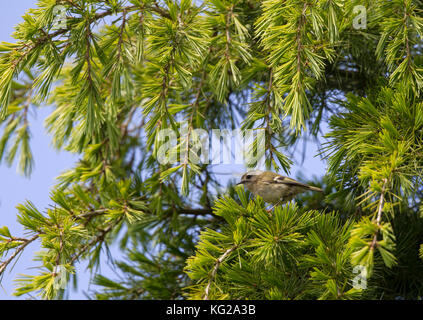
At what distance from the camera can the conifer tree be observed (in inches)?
73.1

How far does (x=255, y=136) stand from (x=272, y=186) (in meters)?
0.79

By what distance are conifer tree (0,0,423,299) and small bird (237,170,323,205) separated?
0.59 feet

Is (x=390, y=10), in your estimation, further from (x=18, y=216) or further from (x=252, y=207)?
(x=18, y=216)

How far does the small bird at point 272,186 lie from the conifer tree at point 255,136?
18 centimetres

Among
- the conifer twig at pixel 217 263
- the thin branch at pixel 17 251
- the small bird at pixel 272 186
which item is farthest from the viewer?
the small bird at pixel 272 186

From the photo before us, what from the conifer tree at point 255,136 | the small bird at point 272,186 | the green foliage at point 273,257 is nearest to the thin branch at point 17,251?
the conifer tree at point 255,136

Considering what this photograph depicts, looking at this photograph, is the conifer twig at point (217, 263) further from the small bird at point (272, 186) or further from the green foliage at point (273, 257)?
the small bird at point (272, 186)

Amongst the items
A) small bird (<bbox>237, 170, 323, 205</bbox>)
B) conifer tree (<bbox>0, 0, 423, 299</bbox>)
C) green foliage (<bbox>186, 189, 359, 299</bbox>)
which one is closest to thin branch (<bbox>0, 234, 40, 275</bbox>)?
conifer tree (<bbox>0, 0, 423, 299</bbox>)

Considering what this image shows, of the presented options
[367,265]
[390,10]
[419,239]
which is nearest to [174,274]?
[419,239]

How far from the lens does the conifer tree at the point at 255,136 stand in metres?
1.86

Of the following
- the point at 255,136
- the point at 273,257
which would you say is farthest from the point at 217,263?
the point at 255,136

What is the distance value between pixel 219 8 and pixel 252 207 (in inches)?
35.7

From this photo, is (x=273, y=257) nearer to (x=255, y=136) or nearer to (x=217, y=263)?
(x=217, y=263)

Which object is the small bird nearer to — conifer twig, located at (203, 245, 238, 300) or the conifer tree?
the conifer tree
